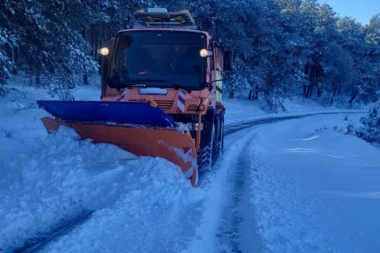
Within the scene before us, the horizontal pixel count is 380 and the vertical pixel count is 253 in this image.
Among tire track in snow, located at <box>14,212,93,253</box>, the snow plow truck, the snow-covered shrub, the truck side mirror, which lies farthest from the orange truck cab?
the snow-covered shrub

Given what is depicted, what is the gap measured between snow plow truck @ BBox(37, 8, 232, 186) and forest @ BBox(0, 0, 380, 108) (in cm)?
148

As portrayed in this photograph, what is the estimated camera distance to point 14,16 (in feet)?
28.6

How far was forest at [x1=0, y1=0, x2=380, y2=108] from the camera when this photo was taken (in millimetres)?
9227

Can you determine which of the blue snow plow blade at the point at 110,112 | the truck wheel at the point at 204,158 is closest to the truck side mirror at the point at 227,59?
the truck wheel at the point at 204,158

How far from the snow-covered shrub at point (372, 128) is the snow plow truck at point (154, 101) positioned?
473 inches

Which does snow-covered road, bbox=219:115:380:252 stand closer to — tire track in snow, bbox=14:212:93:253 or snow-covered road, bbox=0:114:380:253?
snow-covered road, bbox=0:114:380:253

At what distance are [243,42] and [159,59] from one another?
55.8 feet

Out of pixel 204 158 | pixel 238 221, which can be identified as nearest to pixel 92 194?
pixel 238 221

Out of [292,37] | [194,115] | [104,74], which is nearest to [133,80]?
[104,74]

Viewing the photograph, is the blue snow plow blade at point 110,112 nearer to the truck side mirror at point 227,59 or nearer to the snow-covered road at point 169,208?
the snow-covered road at point 169,208

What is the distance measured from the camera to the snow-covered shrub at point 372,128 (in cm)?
1630

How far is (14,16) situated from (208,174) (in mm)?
6198

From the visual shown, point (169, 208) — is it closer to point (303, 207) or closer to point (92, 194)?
point (92, 194)

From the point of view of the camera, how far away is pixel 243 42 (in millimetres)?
22688
